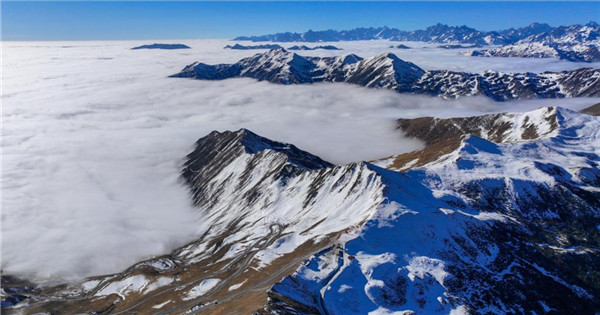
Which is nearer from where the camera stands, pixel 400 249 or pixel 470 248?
pixel 400 249

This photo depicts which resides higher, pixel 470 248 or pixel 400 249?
pixel 400 249

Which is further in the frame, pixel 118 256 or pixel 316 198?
pixel 118 256

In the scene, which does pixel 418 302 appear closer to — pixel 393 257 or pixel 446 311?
pixel 446 311

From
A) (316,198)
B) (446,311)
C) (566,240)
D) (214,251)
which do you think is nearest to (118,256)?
(214,251)

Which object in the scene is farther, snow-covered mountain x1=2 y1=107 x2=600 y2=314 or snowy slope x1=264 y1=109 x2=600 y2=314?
snow-covered mountain x1=2 y1=107 x2=600 y2=314

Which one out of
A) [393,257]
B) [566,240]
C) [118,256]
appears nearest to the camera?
[393,257]

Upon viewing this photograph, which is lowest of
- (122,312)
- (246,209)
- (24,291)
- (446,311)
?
(24,291)

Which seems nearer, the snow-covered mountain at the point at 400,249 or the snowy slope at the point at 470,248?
the snowy slope at the point at 470,248

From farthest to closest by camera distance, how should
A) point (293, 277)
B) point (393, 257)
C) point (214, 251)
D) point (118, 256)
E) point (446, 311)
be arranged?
point (118, 256) < point (214, 251) < point (393, 257) < point (293, 277) < point (446, 311)
